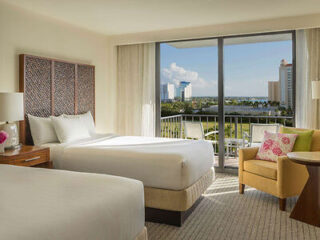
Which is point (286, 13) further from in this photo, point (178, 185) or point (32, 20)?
point (32, 20)

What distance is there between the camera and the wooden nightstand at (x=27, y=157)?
10.2 ft

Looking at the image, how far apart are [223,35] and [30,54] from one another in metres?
3.00

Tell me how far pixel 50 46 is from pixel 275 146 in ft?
11.5

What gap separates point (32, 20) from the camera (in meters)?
4.24

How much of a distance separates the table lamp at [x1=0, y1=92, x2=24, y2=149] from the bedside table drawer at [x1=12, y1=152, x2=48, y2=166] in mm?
371

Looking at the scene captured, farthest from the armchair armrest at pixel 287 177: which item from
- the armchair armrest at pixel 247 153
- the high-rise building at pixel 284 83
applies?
the high-rise building at pixel 284 83

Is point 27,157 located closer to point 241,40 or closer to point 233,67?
point 241,40

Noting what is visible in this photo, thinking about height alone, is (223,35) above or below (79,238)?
above

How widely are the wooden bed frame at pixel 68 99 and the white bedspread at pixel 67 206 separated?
3.17 feet

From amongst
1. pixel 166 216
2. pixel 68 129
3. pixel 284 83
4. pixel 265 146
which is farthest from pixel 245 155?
pixel 68 129

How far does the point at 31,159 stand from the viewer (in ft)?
10.8

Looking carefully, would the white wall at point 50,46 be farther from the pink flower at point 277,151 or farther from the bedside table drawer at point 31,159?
the pink flower at point 277,151

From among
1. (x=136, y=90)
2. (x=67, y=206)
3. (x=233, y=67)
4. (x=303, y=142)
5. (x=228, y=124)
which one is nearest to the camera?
(x=67, y=206)

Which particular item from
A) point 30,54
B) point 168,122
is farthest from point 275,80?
point 30,54
